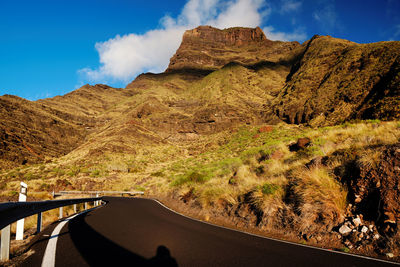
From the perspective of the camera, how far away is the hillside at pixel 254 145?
19.3 ft

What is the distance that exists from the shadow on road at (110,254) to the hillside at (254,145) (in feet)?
12.4

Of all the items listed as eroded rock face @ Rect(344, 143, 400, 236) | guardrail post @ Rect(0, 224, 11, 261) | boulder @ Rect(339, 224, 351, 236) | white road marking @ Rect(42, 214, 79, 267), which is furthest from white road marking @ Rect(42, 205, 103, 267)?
eroded rock face @ Rect(344, 143, 400, 236)

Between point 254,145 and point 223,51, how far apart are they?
509ft

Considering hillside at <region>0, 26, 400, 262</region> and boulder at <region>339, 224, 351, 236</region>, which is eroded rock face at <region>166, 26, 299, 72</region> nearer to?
hillside at <region>0, 26, 400, 262</region>

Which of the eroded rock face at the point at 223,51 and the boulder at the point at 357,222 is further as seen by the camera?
the eroded rock face at the point at 223,51

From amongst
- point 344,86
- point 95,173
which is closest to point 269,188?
point 95,173

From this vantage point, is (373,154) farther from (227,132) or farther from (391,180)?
(227,132)

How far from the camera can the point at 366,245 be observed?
4.67m

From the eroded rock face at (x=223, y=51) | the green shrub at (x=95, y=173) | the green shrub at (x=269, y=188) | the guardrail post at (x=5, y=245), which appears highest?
the eroded rock face at (x=223, y=51)

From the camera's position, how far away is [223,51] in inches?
6978

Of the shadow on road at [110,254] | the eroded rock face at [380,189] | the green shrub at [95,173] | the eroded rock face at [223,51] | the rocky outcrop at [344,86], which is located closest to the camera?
the shadow on road at [110,254]

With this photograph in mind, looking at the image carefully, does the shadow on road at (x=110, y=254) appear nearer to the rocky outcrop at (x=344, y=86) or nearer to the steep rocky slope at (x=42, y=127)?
the rocky outcrop at (x=344, y=86)

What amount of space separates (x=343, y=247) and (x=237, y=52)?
18304 cm

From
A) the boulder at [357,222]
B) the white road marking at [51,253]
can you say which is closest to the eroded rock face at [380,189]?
the boulder at [357,222]
